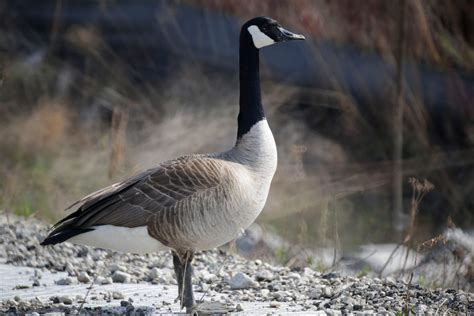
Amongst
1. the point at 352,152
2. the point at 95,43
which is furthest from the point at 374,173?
the point at 95,43

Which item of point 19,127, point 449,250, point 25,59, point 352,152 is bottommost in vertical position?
point 449,250

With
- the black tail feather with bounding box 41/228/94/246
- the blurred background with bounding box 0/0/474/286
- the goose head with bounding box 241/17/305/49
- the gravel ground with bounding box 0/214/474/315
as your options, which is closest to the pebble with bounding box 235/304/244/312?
the gravel ground with bounding box 0/214/474/315

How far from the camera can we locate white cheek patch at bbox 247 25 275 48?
5.28 meters

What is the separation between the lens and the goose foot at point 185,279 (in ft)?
15.4

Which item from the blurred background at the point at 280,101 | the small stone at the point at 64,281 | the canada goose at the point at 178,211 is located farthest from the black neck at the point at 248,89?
the blurred background at the point at 280,101

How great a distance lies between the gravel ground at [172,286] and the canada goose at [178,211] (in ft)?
1.07

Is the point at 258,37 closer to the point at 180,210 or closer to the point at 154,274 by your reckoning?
the point at 180,210

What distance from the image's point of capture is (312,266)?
6.23 meters

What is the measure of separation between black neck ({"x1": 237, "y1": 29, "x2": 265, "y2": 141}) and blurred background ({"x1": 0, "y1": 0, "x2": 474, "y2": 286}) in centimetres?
241

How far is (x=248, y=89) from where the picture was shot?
17.3 ft

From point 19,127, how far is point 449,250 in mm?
5011

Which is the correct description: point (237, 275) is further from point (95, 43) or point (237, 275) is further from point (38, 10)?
point (38, 10)

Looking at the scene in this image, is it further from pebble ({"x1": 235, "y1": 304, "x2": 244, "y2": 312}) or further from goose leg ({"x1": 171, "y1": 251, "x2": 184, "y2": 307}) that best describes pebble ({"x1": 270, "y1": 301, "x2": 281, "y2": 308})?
goose leg ({"x1": 171, "y1": 251, "x2": 184, "y2": 307})

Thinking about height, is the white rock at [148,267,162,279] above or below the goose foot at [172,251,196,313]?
below
